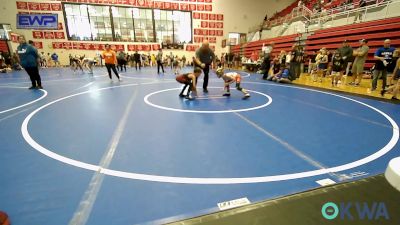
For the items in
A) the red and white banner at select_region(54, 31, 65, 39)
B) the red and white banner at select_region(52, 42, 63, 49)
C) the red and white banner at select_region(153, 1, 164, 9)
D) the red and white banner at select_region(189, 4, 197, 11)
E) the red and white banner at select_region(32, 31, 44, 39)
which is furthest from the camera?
the red and white banner at select_region(189, 4, 197, 11)

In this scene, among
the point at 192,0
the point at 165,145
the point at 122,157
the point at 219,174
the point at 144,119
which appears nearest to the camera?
the point at 219,174

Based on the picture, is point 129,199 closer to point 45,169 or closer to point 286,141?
point 45,169

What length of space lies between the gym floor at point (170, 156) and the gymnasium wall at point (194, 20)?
76.3ft

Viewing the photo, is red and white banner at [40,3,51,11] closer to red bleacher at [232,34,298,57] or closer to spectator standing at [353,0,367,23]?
red bleacher at [232,34,298,57]

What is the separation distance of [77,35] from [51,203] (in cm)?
2813

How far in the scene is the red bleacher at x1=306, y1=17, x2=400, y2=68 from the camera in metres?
10.8

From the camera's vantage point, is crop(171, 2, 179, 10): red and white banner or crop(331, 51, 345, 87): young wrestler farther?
crop(171, 2, 179, 10): red and white banner

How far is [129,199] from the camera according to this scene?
6.71 ft

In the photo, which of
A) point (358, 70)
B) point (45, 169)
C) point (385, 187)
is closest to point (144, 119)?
point (45, 169)

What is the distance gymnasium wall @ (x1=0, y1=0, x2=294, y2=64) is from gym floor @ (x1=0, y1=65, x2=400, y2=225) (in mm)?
23247

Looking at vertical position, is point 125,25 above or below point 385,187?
above

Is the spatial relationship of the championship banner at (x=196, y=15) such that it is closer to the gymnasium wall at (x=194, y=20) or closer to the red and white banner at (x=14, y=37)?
the gymnasium wall at (x=194, y=20)

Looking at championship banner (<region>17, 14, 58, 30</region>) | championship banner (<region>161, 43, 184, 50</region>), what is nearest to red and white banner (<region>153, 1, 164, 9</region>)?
championship banner (<region>161, 43, 184, 50</region>)

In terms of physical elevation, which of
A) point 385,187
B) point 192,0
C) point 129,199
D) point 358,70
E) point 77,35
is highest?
point 192,0
